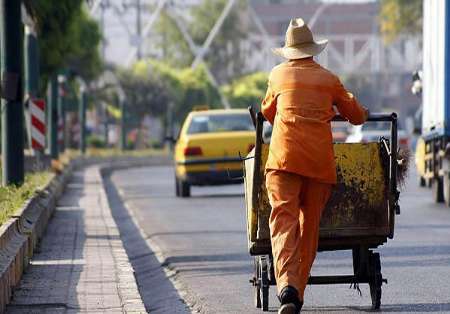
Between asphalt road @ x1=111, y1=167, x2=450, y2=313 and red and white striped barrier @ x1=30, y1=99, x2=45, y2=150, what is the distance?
89.8 inches

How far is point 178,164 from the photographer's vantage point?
28.3 metres

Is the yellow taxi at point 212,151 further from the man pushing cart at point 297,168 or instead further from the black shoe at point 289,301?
the black shoe at point 289,301

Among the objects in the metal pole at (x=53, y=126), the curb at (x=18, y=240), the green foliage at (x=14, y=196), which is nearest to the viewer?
the curb at (x=18, y=240)

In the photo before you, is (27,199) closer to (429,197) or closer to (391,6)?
(429,197)

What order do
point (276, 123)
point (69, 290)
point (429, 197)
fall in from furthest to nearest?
point (429, 197) → point (69, 290) → point (276, 123)

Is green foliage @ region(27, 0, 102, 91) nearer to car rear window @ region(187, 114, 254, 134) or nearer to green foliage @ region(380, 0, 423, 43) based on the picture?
car rear window @ region(187, 114, 254, 134)

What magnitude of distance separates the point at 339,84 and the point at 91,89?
257 feet

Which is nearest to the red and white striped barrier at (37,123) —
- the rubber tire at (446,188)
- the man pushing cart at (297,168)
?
the rubber tire at (446,188)

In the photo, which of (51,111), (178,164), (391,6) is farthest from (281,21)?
(178,164)

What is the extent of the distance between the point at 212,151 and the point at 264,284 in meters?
17.2

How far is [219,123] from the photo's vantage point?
28.6m

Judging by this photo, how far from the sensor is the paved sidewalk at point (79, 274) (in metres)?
10.5

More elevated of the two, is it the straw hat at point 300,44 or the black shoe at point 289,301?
the straw hat at point 300,44

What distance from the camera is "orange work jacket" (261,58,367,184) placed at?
9602mm
